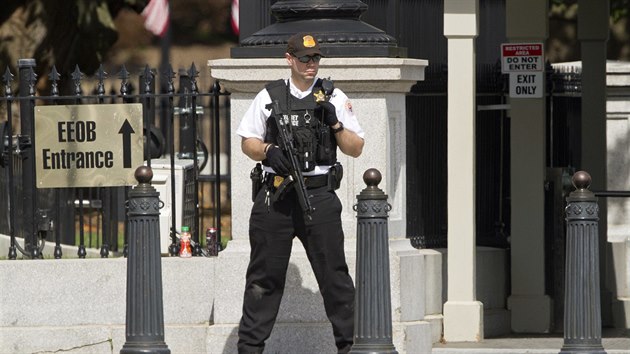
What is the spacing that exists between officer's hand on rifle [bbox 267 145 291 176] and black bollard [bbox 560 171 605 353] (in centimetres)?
155

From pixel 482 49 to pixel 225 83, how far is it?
314 centimetres

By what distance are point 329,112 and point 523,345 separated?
2.96m

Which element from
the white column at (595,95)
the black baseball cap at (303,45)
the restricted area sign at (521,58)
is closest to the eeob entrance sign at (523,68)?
the restricted area sign at (521,58)

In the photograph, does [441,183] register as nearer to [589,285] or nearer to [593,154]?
[593,154]

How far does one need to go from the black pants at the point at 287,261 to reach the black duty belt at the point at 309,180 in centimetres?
3

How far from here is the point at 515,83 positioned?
13211 mm

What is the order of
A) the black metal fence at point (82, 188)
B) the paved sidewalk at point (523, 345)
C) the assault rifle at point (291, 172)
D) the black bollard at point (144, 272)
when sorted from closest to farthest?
the black bollard at point (144, 272)
the assault rifle at point (291, 172)
the paved sidewalk at point (523, 345)
the black metal fence at point (82, 188)

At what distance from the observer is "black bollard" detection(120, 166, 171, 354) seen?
933cm

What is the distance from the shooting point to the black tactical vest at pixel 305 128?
9.90 meters

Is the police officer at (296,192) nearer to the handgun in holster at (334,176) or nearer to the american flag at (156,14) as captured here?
the handgun in holster at (334,176)

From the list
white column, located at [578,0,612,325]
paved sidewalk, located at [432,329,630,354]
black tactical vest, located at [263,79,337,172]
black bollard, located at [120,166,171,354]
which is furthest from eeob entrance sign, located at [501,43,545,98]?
black bollard, located at [120,166,171,354]

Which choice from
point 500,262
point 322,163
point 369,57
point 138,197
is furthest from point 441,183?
point 138,197

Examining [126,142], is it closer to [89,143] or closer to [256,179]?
[89,143]

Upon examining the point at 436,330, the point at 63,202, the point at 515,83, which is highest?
the point at 515,83
